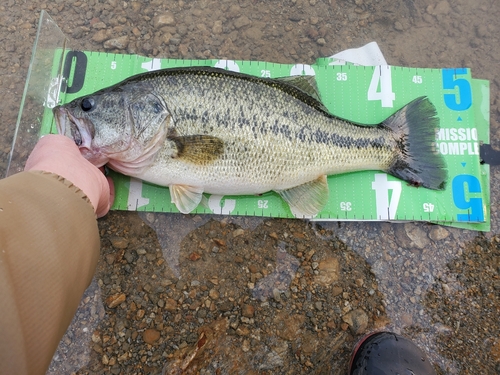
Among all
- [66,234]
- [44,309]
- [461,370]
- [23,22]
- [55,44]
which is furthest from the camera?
[23,22]

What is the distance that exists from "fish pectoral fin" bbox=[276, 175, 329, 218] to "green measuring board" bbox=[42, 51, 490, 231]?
0.36ft

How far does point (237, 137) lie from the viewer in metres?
2.77

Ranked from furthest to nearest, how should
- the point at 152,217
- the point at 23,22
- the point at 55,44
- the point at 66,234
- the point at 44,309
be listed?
the point at 23,22, the point at 55,44, the point at 152,217, the point at 66,234, the point at 44,309

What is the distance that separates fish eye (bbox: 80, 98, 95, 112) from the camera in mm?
2678

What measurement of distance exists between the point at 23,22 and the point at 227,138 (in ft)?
8.48

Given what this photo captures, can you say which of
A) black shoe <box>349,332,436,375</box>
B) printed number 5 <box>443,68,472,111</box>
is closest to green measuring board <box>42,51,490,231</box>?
printed number 5 <box>443,68,472,111</box>

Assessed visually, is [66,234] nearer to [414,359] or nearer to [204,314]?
[204,314]

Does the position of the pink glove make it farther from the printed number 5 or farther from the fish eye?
the printed number 5

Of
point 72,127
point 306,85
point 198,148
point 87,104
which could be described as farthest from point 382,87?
point 72,127

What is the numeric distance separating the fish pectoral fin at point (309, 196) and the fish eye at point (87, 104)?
1629mm

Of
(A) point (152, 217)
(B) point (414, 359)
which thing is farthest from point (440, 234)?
(A) point (152, 217)

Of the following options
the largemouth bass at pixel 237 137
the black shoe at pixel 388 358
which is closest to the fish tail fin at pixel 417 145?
the largemouth bass at pixel 237 137

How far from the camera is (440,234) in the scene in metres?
3.22

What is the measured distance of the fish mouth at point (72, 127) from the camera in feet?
8.81
